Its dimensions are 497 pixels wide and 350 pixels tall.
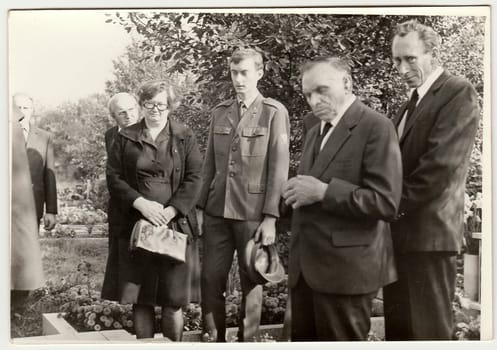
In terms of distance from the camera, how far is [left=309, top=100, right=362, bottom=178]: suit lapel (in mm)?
5500

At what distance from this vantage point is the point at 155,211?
560 centimetres

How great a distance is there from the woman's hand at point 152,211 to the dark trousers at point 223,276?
0.35 meters

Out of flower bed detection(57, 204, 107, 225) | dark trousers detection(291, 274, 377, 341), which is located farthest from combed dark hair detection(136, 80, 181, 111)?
dark trousers detection(291, 274, 377, 341)

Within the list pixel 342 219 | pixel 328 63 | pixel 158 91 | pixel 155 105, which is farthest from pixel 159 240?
pixel 328 63

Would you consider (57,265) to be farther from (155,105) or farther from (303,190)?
(303,190)

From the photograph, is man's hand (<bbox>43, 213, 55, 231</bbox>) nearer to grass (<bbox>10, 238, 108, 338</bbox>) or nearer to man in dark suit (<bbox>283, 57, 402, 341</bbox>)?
grass (<bbox>10, 238, 108, 338</bbox>)

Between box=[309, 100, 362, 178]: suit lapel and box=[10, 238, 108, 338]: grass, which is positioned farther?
box=[10, 238, 108, 338]: grass

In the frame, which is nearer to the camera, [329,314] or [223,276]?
[329,314]

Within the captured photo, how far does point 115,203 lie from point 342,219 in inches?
75.1

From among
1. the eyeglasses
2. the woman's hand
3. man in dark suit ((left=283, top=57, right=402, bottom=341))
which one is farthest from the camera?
the eyeglasses

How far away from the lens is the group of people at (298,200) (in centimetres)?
554

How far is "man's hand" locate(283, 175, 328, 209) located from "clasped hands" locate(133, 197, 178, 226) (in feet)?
3.16

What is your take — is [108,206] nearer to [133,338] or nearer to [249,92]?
[133,338]

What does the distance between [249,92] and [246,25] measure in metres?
0.58
